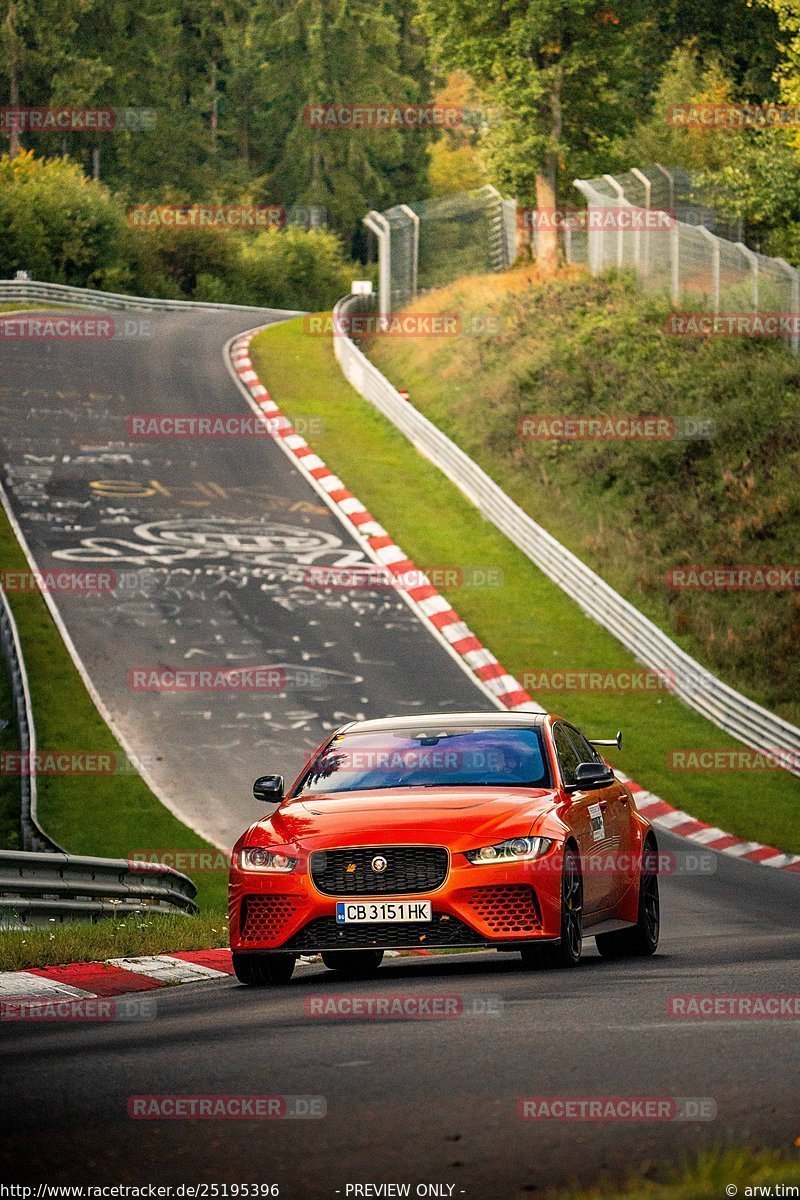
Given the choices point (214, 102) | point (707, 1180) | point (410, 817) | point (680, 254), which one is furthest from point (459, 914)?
point (214, 102)

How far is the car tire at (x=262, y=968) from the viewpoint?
1081 centimetres

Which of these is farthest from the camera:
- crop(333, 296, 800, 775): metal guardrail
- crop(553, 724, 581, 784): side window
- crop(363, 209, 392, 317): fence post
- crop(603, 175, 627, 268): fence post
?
crop(363, 209, 392, 317): fence post

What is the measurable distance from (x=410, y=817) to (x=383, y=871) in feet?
1.27

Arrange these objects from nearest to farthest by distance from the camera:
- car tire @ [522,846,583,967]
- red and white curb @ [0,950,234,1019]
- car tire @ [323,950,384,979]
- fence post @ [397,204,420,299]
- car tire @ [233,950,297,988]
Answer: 1. red and white curb @ [0,950,234,1019]
2. car tire @ [522,846,583,967]
3. car tire @ [233,950,297,988]
4. car tire @ [323,950,384,979]
5. fence post @ [397,204,420,299]

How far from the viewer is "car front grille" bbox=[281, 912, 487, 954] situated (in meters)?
10.4

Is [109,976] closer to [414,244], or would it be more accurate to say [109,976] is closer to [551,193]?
[414,244]

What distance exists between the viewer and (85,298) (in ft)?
201

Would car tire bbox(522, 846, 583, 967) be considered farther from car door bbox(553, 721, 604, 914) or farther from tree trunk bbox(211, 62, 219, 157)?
tree trunk bbox(211, 62, 219, 157)

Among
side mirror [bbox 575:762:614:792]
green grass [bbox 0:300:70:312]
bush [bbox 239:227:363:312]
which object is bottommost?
→ bush [bbox 239:227:363:312]

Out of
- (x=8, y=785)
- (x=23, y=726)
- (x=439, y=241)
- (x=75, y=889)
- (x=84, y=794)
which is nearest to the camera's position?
(x=75, y=889)

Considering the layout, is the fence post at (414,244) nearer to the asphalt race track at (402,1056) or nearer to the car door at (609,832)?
the asphalt race track at (402,1056)

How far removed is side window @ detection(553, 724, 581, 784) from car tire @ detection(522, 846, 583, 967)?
2.70 feet

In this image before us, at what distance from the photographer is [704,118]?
56375mm

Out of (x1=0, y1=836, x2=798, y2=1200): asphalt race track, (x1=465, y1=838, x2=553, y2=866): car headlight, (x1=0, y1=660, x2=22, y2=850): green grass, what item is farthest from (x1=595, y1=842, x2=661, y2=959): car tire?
(x1=0, y1=660, x2=22, y2=850): green grass
